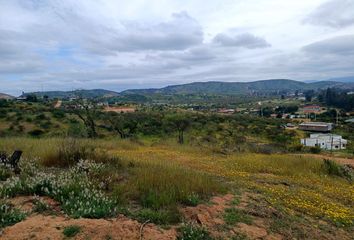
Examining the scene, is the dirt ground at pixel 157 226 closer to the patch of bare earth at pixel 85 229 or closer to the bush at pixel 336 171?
the patch of bare earth at pixel 85 229

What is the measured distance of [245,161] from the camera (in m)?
12.7

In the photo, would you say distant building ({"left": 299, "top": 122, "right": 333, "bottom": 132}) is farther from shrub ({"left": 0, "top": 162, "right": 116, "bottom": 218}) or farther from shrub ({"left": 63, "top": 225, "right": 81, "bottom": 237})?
shrub ({"left": 63, "top": 225, "right": 81, "bottom": 237})

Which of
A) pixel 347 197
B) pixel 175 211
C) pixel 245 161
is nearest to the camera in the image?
pixel 175 211

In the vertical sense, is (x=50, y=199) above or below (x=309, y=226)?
above

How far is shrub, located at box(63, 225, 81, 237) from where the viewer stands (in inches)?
169

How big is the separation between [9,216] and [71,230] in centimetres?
104

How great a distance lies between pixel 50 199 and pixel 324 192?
23.2ft

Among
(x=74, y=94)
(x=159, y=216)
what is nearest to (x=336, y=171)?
(x=159, y=216)

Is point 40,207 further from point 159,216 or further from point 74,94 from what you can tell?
point 74,94

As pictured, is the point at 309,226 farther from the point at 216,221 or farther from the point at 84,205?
the point at 84,205

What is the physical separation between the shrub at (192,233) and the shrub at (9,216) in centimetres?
222

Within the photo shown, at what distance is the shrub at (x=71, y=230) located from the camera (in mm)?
4305

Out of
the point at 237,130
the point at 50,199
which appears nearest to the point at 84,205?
the point at 50,199

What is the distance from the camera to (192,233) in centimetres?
466
